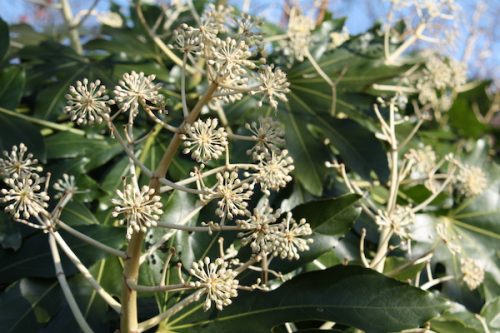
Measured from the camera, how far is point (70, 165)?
127 cm

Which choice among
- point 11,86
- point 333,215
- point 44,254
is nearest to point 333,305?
point 333,215

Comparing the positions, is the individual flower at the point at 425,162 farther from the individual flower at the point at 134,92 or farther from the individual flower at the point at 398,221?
the individual flower at the point at 134,92

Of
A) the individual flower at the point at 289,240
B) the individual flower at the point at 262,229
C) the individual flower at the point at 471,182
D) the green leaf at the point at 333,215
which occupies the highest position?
the individual flower at the point at 262,229

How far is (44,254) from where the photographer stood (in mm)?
1064

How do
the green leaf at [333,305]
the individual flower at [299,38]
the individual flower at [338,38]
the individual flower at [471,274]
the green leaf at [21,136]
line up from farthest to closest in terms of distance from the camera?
1. the individual flower at [338,38]
2. the individual flower at [299,38]
3. the green leaf at [21,136]
4. the individual flower at [471,274]
5. the green leaf at [333,305]

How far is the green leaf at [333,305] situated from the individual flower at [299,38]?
2.27ft

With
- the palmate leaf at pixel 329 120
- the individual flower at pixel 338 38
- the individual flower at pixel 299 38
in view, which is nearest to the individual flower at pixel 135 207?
the palmate leaf at pixel 329 120

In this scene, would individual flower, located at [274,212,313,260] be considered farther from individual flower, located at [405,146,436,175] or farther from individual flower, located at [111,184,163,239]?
individual flower, located at [405,146,436,175]

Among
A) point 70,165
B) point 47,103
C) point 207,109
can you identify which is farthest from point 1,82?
point 207,109

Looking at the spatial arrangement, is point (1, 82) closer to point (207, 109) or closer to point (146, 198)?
point (207, 109)

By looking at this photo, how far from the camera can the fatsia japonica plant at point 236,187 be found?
748 millimetres

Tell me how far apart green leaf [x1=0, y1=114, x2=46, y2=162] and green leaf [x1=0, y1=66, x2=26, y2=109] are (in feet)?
0.21

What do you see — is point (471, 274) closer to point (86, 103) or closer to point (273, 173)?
point (273, 173)

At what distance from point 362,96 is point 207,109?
1.15 ft
